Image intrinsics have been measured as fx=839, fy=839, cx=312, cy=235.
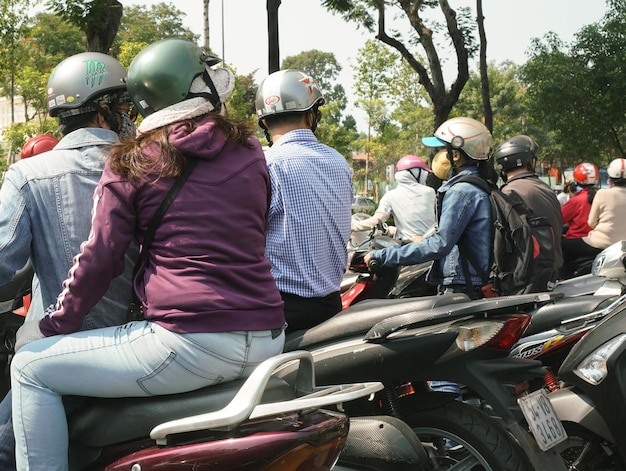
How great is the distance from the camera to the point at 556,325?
15.1ft

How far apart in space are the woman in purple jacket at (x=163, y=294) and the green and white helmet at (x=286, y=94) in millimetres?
1297

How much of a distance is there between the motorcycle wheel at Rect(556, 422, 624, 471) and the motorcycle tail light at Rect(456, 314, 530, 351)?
2.73 ft

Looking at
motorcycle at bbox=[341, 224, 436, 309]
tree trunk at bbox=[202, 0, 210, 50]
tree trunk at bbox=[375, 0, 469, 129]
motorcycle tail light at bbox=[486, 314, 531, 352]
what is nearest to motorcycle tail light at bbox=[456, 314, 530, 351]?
motorcycle tail light at bbox=[486, 314, 531, 352]

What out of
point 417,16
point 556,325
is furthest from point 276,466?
point 417,16

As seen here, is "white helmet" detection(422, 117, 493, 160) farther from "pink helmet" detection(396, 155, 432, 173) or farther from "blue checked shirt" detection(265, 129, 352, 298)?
"pink helmet" detection(396, 155, 432, 173)

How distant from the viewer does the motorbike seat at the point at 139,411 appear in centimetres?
246

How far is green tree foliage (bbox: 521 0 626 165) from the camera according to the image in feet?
85.0

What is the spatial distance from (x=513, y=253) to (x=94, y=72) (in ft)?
8.76

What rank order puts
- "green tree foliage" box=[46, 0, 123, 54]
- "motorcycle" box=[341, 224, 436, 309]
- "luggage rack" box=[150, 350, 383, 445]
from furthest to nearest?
"green tree foliage" box=[46, 0, 123, 54] → "motorcycle" box=[341, 224, 436, 309] → "luggage rack" box=[150, 350, 383, 445]

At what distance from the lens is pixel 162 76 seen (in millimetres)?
2635

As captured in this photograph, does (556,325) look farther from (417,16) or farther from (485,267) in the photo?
(417,16)

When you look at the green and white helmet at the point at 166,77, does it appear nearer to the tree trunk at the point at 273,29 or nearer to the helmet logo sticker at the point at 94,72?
the helmet logo sticker at the point at 94,72

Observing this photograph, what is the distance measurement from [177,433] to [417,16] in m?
14.4

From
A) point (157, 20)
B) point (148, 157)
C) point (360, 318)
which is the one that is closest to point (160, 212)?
point (148, 157)
